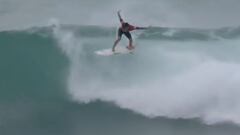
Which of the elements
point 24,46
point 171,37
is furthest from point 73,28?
point 171,37

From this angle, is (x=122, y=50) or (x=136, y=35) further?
(x=136, y=35)

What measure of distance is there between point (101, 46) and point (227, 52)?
17087 millimetres

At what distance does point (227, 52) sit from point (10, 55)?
25.5 metres

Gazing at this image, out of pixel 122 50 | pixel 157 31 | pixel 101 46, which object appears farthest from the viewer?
pixel 157 31

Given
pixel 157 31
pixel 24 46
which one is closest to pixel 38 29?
pixel 24 46

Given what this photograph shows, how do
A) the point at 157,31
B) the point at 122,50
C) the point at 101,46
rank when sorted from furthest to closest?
the point at 157,31 < the point at 101,46 < the point at 122,50

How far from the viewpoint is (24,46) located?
7150 centimetres

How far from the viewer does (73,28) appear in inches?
2736

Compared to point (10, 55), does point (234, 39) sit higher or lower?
higher

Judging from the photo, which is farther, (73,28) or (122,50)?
(73,28)

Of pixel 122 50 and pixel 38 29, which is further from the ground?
pixel 38 29

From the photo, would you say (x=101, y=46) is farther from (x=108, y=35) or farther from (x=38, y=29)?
(x=38, y=29)

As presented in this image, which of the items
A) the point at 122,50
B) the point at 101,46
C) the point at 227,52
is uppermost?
the point at 227,52

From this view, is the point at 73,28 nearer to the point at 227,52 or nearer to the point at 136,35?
the point at 136,35
